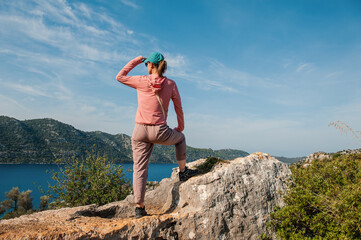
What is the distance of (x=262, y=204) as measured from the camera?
4.68m

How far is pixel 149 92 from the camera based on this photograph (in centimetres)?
464

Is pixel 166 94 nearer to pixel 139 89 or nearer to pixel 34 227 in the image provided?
pixel 139 89

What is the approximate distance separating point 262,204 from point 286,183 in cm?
88

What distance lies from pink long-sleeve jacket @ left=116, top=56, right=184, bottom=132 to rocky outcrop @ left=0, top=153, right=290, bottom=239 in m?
1.68

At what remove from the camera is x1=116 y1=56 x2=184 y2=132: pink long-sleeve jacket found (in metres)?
4.54

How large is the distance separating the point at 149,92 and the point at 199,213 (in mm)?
2655

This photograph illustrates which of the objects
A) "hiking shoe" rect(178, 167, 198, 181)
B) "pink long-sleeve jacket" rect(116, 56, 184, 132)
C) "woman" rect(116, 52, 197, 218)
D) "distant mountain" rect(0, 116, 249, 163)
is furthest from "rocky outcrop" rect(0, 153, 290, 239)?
"distant mountain" rect(0, 116, 249, 163)

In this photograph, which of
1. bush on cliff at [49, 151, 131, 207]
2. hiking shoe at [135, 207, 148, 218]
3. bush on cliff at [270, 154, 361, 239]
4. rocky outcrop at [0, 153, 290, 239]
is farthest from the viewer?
bush on cliff at [49, 151, 131, 207]

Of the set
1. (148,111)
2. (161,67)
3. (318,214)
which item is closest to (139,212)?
(148,111)

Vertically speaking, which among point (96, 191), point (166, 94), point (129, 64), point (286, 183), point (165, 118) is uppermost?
point (129, 64)

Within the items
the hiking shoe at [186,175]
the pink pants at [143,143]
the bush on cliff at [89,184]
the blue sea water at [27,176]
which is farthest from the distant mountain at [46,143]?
the pink pants at [143,143]

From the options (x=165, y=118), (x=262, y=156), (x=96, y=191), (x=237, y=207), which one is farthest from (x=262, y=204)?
(x=96, y=191)

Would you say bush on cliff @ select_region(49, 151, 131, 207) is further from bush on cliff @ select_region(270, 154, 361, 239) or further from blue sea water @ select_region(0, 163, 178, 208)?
blue sea water @ select_region(0, 163, 178, 208)

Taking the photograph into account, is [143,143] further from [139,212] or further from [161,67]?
[161,67]
